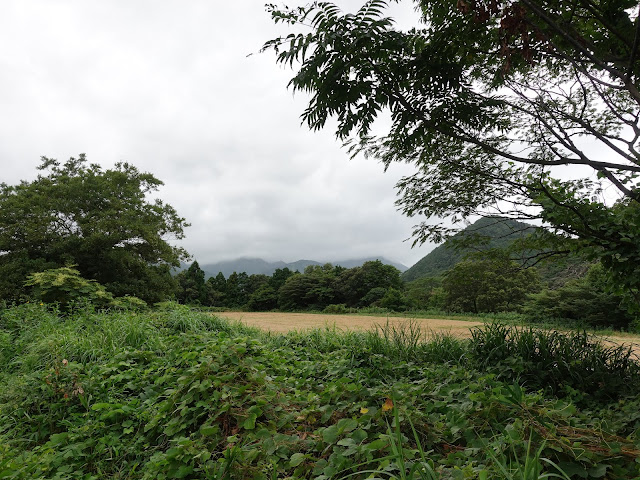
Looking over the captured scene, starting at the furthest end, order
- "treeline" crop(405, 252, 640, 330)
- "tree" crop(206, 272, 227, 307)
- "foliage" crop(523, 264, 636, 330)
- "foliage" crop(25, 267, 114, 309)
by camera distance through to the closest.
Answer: "tree" crop(206, 272, 227, 307) < "foliage" crop(523, 264, 636, 330) < "foliage" crop(25, 267, 114, 309) < "treeline" crop(405, 252, 640, 330)

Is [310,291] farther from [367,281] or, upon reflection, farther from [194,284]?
[194,284]

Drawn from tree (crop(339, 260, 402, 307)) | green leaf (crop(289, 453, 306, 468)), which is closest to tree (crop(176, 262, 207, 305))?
tree (crop(339, 260, 402, 307))

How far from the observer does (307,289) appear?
27.4 m

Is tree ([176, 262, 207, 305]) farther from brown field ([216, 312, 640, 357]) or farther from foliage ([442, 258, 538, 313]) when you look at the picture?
foliage ([442, 258, 538, 313])

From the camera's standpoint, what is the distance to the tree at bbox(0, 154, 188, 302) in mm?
11367

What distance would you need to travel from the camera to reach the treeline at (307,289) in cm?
2483

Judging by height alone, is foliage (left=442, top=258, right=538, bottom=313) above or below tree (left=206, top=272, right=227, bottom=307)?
below

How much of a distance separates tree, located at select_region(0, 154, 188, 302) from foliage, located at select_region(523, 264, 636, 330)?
14.0 metres

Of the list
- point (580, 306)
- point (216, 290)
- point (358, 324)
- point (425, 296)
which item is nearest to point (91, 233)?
point (358, 324)

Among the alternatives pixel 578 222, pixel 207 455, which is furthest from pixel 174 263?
pixel 578 222

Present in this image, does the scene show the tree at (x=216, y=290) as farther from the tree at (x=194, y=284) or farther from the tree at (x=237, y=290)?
the tree at (x=194, y=284)

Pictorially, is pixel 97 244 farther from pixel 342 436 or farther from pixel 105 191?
pixel 342 436

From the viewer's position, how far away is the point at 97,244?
461 inches

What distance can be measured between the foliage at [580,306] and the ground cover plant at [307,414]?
30.8 ft
